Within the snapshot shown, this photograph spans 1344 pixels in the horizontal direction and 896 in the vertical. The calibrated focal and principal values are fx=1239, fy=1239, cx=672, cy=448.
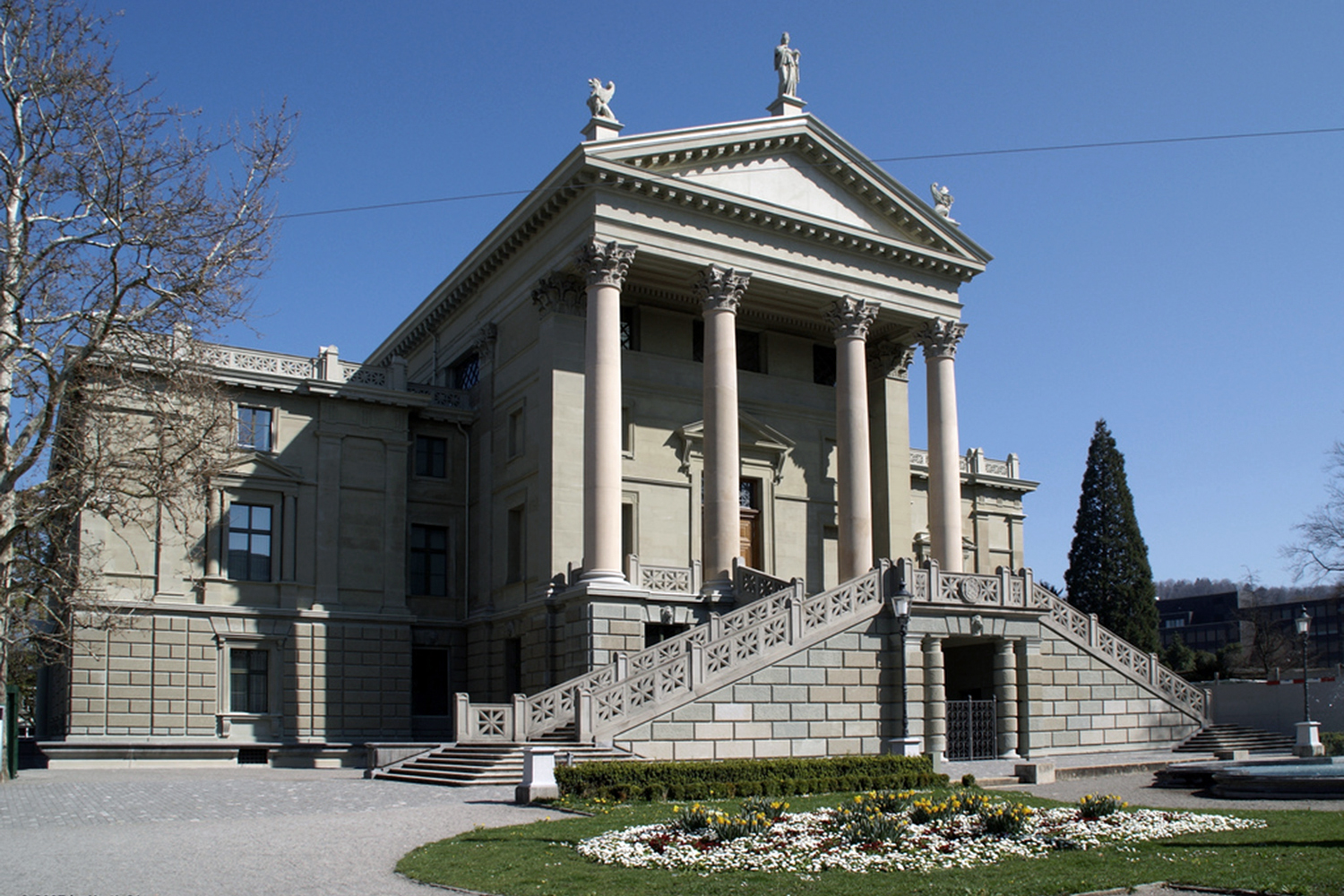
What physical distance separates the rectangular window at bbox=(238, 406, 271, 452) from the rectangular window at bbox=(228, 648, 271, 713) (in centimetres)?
684

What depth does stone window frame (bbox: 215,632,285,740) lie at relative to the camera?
39.5 m

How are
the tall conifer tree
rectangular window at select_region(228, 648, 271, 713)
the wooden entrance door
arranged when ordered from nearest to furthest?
1. rectangular window at select_region(228, 648, 271, 713)
2. the wooden entrance door
3. the tall conifer tree

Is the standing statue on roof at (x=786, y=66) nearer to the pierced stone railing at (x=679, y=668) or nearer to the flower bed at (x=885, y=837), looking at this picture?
the pierced stone railing at (x=679, y=668)

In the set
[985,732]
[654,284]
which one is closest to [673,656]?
[985,732]

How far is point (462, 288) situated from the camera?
4631 centimetres

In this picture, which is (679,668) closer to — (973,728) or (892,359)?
(973,728)

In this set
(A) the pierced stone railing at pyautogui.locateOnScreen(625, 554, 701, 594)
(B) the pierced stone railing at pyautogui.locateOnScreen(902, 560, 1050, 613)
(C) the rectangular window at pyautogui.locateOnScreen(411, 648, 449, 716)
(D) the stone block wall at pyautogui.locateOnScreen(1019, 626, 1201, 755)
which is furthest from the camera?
(C) the rectangular window at pyautogui.locateOnScreen(411, 648, 449, 716)

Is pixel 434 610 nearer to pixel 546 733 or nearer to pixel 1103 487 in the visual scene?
pixel 546 733

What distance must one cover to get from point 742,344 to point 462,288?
10729 mm

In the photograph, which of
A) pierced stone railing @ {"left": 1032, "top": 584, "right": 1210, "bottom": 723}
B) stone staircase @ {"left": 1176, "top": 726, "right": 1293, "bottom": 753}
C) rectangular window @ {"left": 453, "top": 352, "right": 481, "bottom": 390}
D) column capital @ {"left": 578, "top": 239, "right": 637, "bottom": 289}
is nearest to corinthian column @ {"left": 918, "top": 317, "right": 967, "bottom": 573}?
pierced stone railing @ {"left": 1032, "top": 584, "right": 1210, "bottom": 723}

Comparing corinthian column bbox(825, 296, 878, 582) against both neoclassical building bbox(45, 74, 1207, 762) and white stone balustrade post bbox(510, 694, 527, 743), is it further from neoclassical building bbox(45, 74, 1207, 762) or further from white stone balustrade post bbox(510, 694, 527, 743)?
white stone balustrade post bbox(510, 694, 527, 743)

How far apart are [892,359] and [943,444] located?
5.29 meters

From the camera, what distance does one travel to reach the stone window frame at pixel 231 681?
39.5 meters

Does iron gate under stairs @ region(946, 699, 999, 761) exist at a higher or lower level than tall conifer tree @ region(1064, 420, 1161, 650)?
lower
